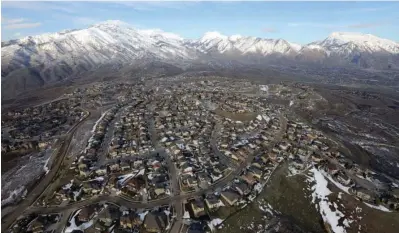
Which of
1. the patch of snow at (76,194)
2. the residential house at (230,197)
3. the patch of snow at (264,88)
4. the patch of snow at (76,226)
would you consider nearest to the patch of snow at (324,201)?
the residential house at (230,197)

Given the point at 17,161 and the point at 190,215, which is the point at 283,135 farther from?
the point at 17,161

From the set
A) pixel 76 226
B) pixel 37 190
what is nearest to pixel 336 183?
pixel 76 226

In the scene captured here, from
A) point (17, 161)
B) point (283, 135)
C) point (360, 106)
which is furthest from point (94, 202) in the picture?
point (360, 106)

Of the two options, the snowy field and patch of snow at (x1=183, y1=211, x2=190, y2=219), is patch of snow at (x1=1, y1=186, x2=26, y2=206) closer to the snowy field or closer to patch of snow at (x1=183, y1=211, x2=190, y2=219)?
the snowy field

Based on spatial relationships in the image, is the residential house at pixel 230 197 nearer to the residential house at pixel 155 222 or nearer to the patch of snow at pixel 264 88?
the residential house at pixel 155 222

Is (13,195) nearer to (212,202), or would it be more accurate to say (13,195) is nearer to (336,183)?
(212,202)

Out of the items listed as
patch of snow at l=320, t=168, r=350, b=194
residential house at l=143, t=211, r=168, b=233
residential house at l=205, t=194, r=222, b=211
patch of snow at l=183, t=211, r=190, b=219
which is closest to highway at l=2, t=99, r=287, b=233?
patch of snow at l=183, t=211, r=190, b=219

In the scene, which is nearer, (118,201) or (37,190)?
(118,201)

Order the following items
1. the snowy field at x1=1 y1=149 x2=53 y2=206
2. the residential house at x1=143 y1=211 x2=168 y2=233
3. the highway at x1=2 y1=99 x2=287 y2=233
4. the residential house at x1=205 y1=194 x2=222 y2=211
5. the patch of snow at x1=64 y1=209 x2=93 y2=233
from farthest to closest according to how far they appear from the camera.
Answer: the snowy field at x1=1 y1=149 x2=53 y2=206
the residential house at x1=205 y1=194 x2=222 y2=211
the highway at x1=2 y1=99 x2=287 y2=233
the patch of snow at x1=64 y1=209 x2=93 y2=233
the residential house at x1=143 y1=211 x2=168 y2=233
